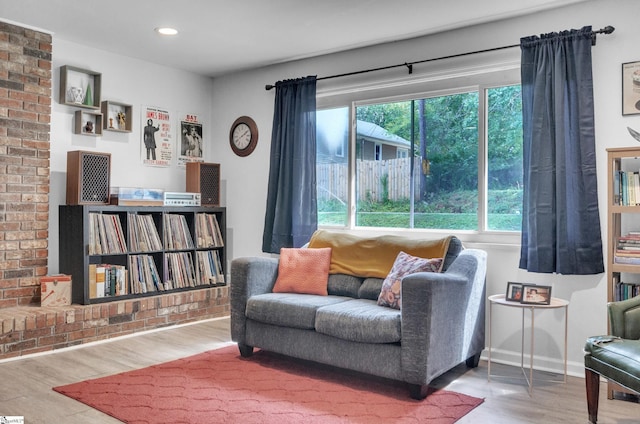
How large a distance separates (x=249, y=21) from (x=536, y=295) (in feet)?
8.91

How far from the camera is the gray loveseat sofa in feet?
9.42

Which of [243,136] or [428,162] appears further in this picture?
[243,136]

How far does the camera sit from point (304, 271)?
3867 mm

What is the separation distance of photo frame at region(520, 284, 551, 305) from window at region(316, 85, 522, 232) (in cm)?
74

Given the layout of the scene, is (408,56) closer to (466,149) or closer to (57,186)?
(466,149)

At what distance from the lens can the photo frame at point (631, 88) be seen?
3.23m

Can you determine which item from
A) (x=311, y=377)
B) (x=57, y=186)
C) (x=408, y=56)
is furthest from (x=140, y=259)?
(x=408, y=56)

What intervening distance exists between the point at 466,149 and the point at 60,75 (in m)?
3.30

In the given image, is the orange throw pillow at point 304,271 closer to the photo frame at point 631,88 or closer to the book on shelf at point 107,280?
the book on shelf at point 107,280

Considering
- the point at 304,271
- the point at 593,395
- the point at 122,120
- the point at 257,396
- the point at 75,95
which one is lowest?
the point at 257,396

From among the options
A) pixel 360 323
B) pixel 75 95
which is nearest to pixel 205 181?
pixel 75 95

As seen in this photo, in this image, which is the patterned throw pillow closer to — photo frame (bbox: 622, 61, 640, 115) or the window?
the window

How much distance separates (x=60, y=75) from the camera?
171 inches

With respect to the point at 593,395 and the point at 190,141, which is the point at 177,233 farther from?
the point at 593,395
